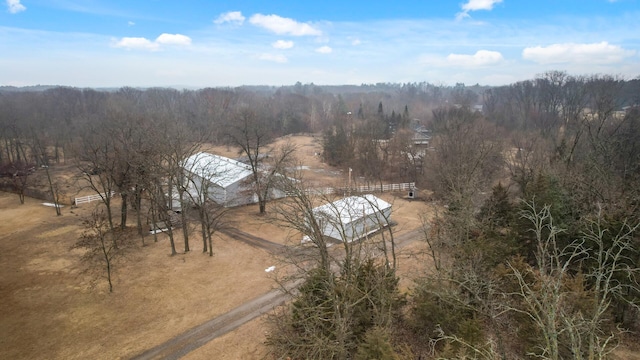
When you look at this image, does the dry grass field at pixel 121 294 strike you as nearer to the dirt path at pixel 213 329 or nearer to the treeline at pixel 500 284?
the dirt path at pixel 213 329

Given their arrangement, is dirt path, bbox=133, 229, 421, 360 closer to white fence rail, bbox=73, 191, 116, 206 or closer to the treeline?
the treeline

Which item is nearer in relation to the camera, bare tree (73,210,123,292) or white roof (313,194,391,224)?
white roof (313,194,391,224)

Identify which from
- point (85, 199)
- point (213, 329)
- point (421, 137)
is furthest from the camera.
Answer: point (421, 137)

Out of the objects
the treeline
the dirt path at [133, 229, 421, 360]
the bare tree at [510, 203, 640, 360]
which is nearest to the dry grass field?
the dirt path at [133, 229, 421, 360]

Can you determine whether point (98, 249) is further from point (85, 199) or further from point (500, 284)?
point (500, 284)

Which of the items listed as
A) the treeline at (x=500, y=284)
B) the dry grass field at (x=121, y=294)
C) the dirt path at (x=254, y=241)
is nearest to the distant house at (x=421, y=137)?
the treeline at (x=500, y=284)

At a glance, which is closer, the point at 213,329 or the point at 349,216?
the point at 213,329

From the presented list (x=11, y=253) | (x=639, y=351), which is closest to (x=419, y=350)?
(x=639, y=351)

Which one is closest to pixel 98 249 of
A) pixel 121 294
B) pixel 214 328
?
pixel 121 294
